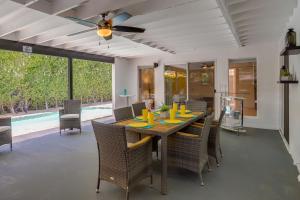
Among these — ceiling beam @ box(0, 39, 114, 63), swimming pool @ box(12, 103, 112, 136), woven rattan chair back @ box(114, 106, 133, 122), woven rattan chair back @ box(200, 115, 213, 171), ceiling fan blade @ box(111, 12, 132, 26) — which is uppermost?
ceiling beam @ box(0, 39, 114, 63)

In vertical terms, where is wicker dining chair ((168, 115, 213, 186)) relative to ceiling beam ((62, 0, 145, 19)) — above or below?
below

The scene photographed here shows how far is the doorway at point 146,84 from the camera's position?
786cm

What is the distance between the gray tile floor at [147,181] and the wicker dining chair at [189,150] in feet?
0.73

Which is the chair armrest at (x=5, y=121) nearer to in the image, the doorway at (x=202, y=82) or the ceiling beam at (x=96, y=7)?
the ceiling beam at (x=96, y=7)

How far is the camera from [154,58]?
7.49m

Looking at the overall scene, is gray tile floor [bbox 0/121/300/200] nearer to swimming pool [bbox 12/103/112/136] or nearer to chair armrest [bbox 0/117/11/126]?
chair armrest [bbox 0/117/11/126]

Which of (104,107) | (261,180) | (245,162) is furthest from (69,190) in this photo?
(104,107)

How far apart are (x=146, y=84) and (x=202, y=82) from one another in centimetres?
237

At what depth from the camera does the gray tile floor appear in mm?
2273

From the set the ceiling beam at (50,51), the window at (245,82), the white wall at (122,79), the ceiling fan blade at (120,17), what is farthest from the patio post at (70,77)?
the window at (245,82)

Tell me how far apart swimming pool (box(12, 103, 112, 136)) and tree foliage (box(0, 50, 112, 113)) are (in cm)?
59

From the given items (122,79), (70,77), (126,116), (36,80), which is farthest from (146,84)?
(126,116)

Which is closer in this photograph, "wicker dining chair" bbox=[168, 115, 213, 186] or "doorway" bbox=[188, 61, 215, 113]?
"wicker dining chair" bbox=[168, 115, 213, 186]

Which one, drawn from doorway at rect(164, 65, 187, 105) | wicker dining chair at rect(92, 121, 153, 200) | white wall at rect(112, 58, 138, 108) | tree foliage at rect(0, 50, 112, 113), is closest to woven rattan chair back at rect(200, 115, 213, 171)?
wicker dining chair at rect(92, 121, 153, 200)
